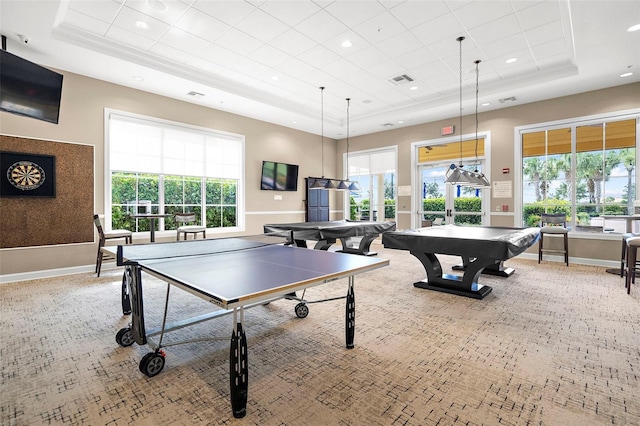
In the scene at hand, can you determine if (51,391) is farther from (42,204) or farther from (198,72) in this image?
(198,72)

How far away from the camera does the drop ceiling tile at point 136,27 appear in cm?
382

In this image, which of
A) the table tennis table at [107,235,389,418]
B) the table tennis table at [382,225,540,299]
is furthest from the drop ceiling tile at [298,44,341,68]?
the table tennis table at [107,235,389,418]

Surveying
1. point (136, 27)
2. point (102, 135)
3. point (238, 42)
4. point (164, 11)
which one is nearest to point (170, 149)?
point (102, 135)

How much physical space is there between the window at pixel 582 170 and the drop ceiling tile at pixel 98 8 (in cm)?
769

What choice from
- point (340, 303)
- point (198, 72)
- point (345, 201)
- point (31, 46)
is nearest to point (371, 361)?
point (340, 303)

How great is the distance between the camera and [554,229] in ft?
19.1

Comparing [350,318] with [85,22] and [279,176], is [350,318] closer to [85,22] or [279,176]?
[85,22]

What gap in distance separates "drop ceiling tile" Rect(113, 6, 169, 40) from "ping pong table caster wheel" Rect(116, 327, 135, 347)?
3.73m

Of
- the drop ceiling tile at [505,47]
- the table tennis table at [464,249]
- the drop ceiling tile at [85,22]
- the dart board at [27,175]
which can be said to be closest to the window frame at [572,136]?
the drop ceiling tile at [505,47]

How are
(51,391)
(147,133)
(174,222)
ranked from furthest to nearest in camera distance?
(174,222), (147,133), (51,391)

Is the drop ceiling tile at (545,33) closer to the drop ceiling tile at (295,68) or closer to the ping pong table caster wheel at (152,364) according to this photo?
the drop ceiling tile at (295,68)

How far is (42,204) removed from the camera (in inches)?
193

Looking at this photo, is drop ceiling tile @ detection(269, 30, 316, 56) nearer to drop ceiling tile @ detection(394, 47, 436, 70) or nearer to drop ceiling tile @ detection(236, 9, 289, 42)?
drop ceiling tile @ detection(236, 9, 289, 42)

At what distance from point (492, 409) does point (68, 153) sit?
6594mm
